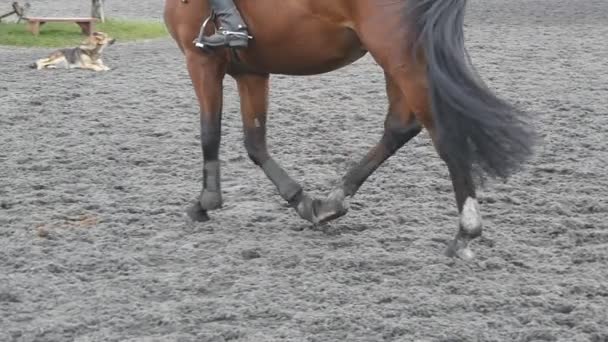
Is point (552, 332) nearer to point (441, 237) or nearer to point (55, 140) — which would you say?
point (441, 237)

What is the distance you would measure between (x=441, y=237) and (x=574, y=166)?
1.86 metres

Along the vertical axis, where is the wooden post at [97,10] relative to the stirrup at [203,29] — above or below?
below

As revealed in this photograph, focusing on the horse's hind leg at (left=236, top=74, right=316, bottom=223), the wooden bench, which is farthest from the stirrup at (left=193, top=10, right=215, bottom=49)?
the wooden bench

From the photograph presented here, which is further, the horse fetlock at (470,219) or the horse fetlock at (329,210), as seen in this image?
the horse fetlock at (329,210)

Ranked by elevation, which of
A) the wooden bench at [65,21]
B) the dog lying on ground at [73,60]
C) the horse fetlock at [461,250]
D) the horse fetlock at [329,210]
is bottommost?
the wooden bench at [65,21]

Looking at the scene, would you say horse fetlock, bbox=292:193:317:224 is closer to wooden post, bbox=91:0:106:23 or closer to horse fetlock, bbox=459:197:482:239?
horse fetlock, bbox=459:197:482:239

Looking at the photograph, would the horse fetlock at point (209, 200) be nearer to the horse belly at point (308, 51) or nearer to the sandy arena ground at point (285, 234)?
the sandy arena ground at point (285, 234)

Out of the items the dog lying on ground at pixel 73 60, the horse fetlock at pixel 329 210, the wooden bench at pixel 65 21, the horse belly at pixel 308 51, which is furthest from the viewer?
the wooden bench at pixel 65 21

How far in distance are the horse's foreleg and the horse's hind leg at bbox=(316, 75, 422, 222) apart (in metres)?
0.63

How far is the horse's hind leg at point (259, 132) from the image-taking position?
5.14 m

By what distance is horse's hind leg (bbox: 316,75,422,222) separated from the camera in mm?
4773

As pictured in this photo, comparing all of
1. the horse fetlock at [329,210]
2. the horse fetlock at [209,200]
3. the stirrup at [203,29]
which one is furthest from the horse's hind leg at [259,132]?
the stirrup at [203,29]

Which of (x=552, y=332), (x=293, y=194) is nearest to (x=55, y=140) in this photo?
(x=293, y=194)

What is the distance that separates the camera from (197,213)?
17.2 ft
